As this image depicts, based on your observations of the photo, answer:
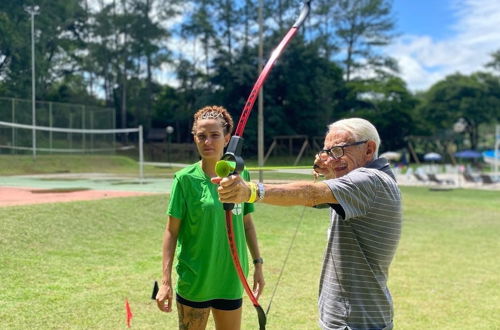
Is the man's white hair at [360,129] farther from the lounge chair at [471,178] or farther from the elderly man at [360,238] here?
the lounge chair at [471,178]

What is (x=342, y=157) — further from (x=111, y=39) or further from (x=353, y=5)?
(x=353, y=5)

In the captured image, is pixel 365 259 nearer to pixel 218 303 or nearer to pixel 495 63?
pixel 218 303

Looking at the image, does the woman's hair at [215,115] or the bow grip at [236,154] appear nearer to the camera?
the bow grip at [236,154]

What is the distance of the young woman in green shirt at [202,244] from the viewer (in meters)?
2.89

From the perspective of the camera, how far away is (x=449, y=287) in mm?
6781

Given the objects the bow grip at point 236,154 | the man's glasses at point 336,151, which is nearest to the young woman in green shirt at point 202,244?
the man's glasses at point 336,151

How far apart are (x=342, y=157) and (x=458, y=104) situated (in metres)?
63.8

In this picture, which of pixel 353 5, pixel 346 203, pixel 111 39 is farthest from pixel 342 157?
pixel 353 5

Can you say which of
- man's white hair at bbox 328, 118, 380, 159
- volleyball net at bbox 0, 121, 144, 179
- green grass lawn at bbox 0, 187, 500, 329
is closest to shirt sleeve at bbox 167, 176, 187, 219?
man's white hair at bbox 328, 118, 380, 159

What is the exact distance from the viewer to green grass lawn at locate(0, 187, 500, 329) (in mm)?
5281

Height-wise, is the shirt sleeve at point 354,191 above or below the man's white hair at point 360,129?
below

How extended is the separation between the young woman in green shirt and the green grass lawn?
2235 millimetres

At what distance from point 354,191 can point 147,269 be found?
5613 mm

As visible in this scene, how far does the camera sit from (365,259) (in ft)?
7.56
